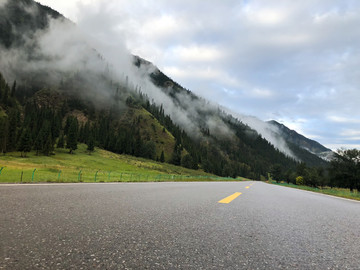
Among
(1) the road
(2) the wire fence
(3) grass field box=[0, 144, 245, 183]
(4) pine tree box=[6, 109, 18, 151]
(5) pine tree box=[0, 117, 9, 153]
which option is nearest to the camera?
(1) the road

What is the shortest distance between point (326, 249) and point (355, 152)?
75915 millimetres

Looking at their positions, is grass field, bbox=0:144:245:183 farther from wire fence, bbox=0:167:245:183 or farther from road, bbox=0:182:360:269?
road, bbox=0:182:360:269

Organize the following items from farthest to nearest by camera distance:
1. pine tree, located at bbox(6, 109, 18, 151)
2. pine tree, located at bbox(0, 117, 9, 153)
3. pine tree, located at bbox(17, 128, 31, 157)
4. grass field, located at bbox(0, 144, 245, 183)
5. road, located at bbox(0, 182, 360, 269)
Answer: pine tree, located at bbox(6, 109, 18, 151)
pine tree, located at bbox(0, 117, 9, 153)
pine tree, located at bbox(17, 128, 31, 157)
grass field, located at bbox(0, 144, 245, 183)
road, located at bbox(0, 182, 360, 269)

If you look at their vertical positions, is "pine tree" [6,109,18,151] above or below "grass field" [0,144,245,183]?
above

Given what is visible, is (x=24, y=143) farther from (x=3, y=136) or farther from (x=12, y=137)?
(x=12, y=137)

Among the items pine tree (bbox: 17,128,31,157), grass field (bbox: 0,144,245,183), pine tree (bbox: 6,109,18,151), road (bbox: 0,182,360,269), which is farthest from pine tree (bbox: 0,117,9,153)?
road (bbox: 0,182,360,269)

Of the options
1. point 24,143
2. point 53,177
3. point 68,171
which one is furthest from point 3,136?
point 53,177

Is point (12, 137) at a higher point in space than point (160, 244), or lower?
higher

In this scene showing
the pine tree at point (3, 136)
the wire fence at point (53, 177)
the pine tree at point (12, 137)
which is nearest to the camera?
the wire fence at point (53, 177)

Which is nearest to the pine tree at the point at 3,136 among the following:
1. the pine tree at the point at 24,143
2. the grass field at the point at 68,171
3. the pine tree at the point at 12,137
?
the pine tree at the point at 12,137

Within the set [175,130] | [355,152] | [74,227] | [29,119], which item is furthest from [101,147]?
[74,227]

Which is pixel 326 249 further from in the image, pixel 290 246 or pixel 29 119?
pixel 29 119

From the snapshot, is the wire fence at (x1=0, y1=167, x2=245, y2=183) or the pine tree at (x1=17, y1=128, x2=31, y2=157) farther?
the pine tree at (x1=17, y1=128, x2=31, y2=157)

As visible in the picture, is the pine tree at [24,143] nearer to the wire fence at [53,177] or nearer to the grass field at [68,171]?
the grass field at [68,171]
